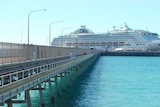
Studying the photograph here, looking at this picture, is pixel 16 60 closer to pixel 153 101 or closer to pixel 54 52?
pixel 153 101

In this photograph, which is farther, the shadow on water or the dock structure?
the shadow on water

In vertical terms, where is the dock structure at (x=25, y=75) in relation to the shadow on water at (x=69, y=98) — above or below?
above

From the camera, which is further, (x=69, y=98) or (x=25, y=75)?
(x=69, y=98)

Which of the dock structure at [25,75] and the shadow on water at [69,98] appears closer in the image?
the dock structure at [25,75]

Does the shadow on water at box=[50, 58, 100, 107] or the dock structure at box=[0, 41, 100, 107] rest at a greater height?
the dock structure at box=[0, 41, 100, 107]

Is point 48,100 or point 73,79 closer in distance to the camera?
point 48,100

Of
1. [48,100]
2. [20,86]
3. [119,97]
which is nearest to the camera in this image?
[20,86]

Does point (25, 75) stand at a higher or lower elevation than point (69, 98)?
higher

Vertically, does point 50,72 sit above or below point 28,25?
below

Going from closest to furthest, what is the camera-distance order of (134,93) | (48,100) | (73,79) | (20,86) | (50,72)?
(20,86)
(50,72)
(48,100)
(134,93)
(73,79)

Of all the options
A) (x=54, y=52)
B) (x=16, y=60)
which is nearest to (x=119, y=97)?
(x=16, y=60)

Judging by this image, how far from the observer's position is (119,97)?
145 ft

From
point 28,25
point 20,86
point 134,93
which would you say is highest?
point 28,25

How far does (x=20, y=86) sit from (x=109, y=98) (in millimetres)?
21521
